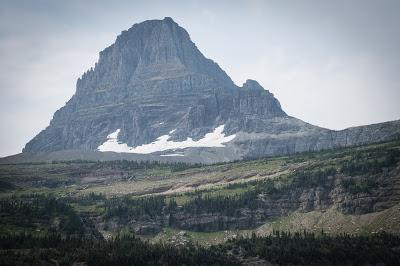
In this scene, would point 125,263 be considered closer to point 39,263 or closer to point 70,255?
point 70,255

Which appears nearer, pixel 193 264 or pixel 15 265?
pixel 15 265

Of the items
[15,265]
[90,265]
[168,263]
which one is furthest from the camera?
[168,263]

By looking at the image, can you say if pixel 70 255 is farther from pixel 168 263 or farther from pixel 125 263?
pixel 168 263

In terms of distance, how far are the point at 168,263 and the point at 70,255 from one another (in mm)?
31782

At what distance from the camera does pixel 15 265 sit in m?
165

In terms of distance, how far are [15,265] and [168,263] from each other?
171ft

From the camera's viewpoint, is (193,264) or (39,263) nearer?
(39,263)

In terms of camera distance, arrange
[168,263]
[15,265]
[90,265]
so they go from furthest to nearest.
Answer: [168,263] → [90,265] → [15,265]

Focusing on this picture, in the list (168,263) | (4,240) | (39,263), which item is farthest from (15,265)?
(168,263)

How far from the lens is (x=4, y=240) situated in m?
200

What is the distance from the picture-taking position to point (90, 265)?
18450cm

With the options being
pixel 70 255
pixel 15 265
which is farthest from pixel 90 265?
pixel 15 265

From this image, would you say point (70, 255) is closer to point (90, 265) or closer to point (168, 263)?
point (90, 265)

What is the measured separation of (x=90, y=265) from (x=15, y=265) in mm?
26044
